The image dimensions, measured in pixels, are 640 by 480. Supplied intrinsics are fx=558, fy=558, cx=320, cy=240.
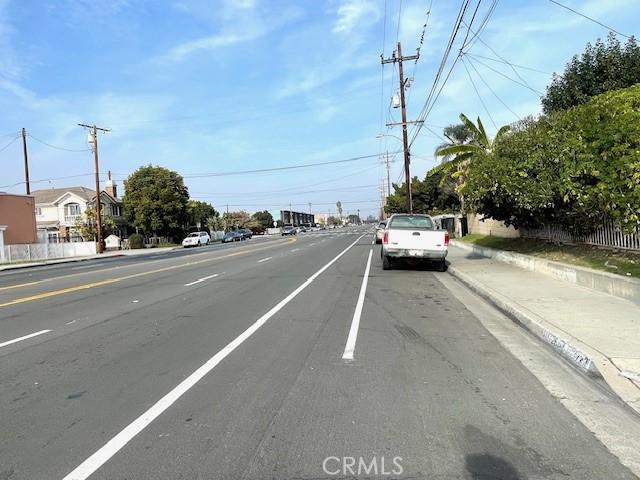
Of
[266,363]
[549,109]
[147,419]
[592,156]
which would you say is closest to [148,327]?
[266,363]

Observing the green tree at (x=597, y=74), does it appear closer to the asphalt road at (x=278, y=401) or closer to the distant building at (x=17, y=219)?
the asphalt road at (x=278, y=401)

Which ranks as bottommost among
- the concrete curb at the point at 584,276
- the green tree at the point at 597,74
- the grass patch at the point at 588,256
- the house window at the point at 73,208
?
the concrete curb at the point at 584,276

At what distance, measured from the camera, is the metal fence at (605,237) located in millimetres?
12086

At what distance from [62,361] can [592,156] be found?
1133 centimetres

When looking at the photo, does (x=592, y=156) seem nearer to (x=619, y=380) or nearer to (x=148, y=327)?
(x=619, y=380)

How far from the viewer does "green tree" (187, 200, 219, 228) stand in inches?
2769

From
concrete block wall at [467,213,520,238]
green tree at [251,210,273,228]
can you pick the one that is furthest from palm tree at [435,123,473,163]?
green tree at [251,210,273,228]

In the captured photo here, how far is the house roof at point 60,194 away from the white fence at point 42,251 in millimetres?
19315

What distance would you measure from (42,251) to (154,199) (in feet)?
64.2

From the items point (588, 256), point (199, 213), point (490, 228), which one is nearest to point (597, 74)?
point (490, 228)

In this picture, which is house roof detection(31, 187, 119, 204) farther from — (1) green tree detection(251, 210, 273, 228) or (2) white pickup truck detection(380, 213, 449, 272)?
(1) green tree detection(251, 210, 273, 228)

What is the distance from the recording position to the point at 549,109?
2569 centimetres

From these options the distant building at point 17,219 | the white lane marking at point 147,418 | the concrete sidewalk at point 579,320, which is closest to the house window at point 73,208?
the distant building at point 17,219

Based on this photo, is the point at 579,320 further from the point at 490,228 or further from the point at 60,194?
the point at 60,194
